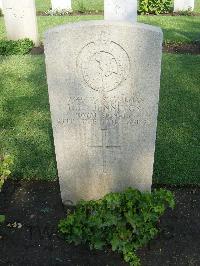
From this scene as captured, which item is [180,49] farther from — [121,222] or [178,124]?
[121,222]

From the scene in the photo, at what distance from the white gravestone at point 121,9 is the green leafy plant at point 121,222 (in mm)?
6408

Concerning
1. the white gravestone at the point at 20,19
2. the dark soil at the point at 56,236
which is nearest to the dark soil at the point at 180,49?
the white gravestone at the point at 20,19

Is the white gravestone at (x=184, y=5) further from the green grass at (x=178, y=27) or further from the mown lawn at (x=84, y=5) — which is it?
the green grass at (x=178, y=27)

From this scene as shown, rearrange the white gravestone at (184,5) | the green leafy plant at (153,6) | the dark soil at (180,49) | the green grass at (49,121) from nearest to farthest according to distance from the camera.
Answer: the green grass at (49,121) → the dark soil at (180,49) → the green leafy plant at (153,6) → the white gravestone at (184,5)

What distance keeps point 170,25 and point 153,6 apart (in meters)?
1.89

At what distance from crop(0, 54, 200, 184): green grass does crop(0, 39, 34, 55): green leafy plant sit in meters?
0.68

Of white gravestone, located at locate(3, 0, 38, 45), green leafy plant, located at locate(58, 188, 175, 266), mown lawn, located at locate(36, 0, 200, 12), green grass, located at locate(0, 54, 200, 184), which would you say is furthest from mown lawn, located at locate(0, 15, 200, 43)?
green leafy plant, located at locate(58, 188, 175, 266)

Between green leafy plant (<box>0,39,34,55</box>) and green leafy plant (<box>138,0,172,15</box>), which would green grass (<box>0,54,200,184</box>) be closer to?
green leafy plant (<box>0,39,34,55</box>)

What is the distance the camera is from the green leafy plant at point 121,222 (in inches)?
141

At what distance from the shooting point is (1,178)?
392 cm

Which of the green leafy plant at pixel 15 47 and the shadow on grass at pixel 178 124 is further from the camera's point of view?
the green leafy plant at pixel 15 47

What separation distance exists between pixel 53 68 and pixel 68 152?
91cm

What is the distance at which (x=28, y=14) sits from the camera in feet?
32.2

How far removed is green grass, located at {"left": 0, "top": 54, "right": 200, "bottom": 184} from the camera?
5.04 meters
